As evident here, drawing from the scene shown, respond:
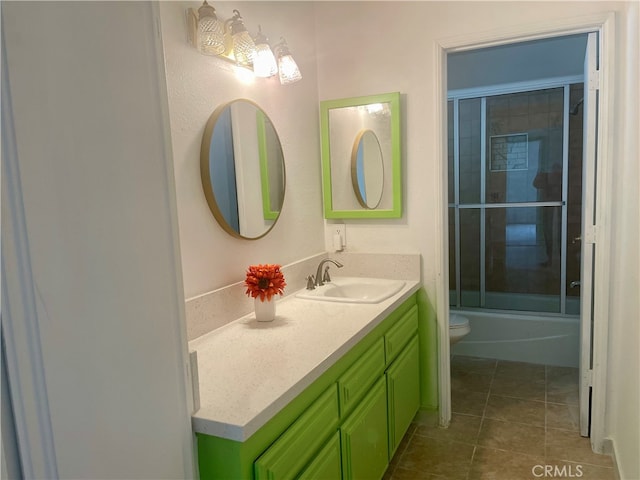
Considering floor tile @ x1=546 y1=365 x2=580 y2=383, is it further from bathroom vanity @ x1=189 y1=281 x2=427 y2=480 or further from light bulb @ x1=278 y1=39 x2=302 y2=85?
light bulb @ x1=278 y1=39 x2=302 y2=85

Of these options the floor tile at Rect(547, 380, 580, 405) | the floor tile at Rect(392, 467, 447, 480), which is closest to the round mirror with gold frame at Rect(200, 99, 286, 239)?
the floor tile at Rect(392, 467, 447, 480)

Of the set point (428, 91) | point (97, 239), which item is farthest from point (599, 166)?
point (97, 239)

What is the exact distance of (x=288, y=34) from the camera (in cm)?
233

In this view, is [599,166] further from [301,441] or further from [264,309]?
[301,441]

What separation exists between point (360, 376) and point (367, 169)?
1303 mm

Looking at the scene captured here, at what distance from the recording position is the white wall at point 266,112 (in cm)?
163

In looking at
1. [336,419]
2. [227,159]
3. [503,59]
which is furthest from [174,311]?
[503,59]

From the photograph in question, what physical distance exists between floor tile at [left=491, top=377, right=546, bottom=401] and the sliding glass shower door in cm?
94

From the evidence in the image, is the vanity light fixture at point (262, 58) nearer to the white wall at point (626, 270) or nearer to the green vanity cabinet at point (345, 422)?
the green vanity cabinet at point (345, 422)

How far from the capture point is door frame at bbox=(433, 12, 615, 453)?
2072mm

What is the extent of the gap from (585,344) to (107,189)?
95.3 inches

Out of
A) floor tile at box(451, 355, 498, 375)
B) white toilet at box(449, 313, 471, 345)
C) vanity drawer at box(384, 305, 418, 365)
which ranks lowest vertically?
floor tile at box(451, 355, 498, 375)

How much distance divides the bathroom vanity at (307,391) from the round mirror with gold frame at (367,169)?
1.98 ft

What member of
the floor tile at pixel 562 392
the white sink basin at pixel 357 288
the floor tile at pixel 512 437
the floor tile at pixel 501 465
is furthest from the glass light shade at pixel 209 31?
the floor tile at pixel 562 392
